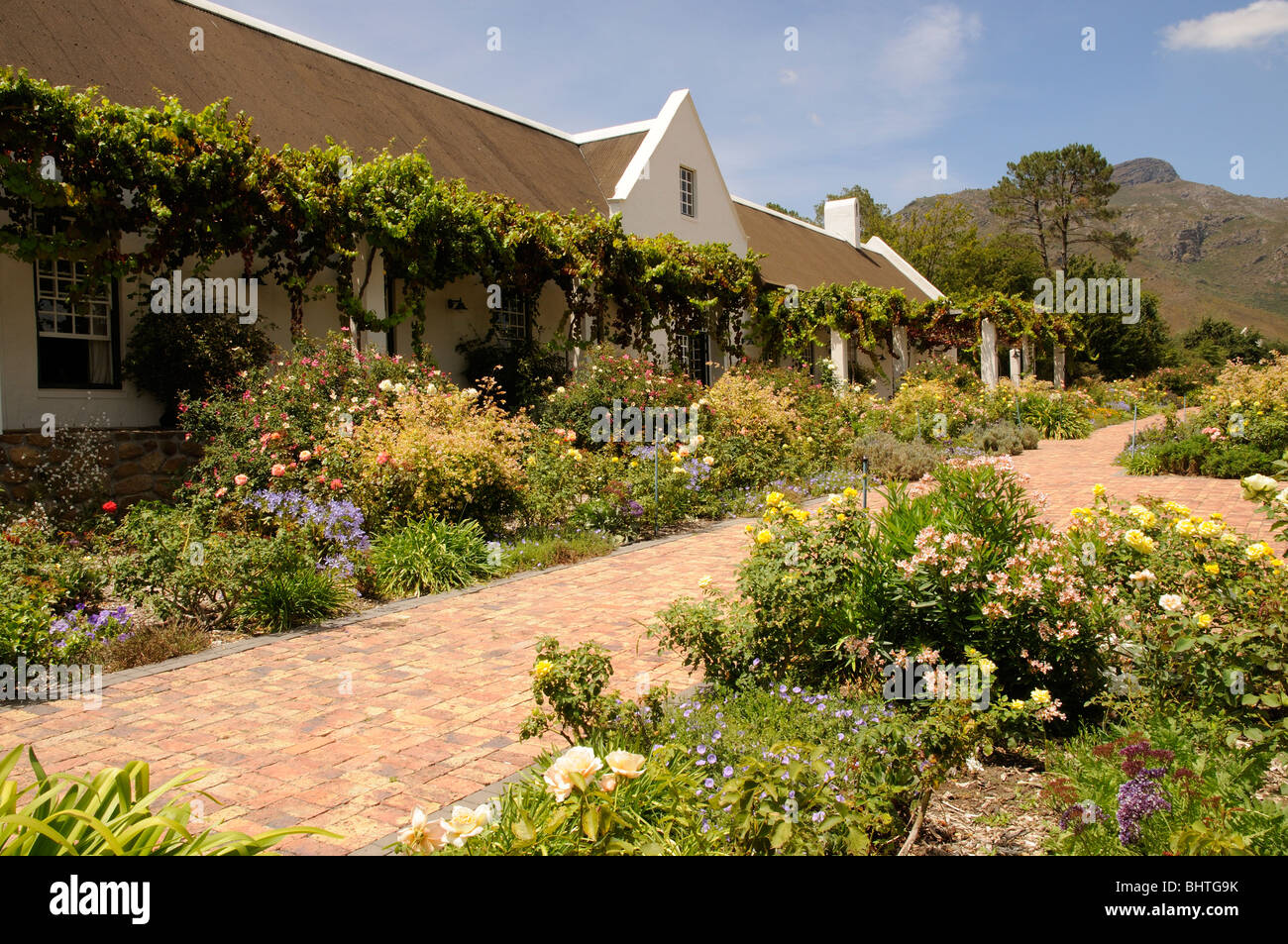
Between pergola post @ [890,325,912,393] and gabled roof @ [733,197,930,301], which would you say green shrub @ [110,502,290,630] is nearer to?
gabled roof @ [733,197,930,301]

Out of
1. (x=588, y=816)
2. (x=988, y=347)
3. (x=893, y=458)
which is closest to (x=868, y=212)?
(x=988, y=347)

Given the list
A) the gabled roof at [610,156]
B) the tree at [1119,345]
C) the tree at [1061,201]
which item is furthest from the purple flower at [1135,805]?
the tree at [1061,201]

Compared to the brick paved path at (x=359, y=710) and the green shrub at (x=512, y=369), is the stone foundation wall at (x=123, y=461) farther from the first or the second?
the green shrub at (x=512, y=369)

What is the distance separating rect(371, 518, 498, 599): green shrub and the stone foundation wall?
3.41m

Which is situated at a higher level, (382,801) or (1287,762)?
(1287,762)

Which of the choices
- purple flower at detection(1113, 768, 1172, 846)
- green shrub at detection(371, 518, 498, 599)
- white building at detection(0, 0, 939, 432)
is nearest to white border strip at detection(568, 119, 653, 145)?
white building at detection(0, 0, 939, 432)

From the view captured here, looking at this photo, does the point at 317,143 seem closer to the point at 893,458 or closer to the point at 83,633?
the point at 83,633

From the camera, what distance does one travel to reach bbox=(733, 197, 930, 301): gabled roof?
2567 centimetres

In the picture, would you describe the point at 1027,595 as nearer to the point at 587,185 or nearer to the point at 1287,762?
the point at 1287,762

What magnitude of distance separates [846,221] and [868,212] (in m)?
26.5

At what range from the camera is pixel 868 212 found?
5922cm

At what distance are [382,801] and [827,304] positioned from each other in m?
21.5
